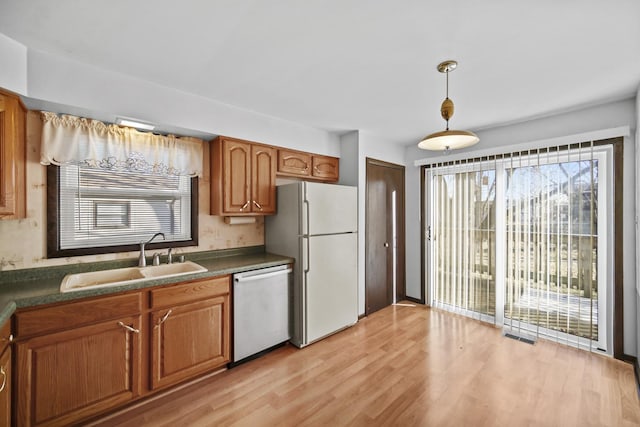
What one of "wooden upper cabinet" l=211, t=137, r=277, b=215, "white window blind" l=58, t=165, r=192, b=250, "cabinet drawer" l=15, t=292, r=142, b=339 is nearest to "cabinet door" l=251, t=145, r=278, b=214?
"wooden upper cabinet" l=211, t=137, r=277, b=215

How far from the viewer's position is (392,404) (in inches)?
75.7

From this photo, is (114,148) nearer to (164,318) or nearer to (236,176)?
(236,176)

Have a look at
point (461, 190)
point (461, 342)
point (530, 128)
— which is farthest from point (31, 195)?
point (530, 128)

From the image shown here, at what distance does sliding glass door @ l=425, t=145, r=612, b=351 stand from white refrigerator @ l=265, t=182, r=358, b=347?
1395mm

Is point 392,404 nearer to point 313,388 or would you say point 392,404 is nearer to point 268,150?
point 313,388

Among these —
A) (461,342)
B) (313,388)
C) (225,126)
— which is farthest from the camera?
(461,342)

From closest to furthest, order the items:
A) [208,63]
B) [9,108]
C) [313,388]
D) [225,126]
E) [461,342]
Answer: [9,108], [208,63], [313,388], [225,126], [461,342]

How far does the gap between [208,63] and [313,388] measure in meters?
2.52

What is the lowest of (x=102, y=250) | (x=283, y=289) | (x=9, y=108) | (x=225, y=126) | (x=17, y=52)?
(x=283, y=289)

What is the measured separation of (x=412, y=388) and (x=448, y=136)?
188 centimetres

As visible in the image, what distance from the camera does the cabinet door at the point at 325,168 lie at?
3.35 meters

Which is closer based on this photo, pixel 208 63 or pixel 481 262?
pixel 208 63

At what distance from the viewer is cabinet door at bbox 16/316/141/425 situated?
5.04 feet

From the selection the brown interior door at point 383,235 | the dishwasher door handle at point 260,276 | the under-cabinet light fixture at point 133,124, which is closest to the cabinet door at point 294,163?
the brown interior door at point 383,235
